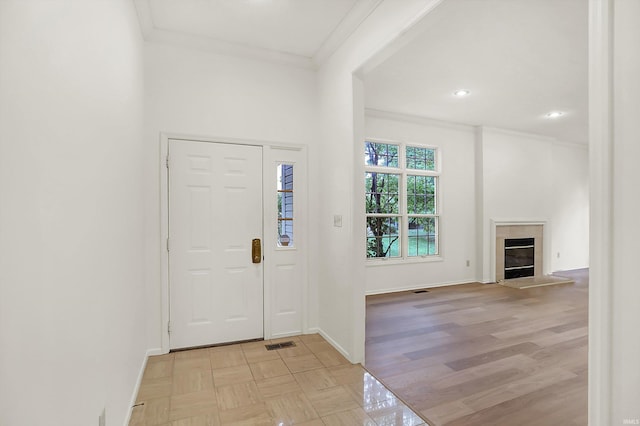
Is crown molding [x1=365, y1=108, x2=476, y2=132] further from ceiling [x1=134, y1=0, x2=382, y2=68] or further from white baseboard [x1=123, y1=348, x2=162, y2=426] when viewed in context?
white baseboard [x1=123, y1=348, x2=162, y2=426]

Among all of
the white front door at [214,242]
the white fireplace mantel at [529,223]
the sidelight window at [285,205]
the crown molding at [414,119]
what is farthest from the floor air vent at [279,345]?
the white fireplace mantel at [529,223]

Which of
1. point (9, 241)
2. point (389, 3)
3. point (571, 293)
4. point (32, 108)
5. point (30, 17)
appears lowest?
point (571, 293)

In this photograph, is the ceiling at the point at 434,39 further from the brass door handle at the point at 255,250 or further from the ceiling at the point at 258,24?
the brass door handle at the point at 255,250

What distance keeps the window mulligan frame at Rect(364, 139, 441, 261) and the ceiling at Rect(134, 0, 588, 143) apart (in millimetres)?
1158

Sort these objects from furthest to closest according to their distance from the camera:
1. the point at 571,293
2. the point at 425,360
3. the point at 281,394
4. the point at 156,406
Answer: the point at 571,293 < the point at 425,360 < the point at 281,394 < the point at 156,406

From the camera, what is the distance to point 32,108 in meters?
0.90

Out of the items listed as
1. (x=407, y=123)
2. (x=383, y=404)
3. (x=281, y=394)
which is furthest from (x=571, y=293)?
(x=281, y=394)

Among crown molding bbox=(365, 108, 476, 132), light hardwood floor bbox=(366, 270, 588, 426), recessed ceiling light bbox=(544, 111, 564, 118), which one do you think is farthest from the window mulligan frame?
recessed ceiling light bbox=(544, 111, 564, 118)

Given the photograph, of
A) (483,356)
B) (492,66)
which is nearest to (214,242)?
(483,356)

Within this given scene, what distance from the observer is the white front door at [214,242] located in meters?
3.09

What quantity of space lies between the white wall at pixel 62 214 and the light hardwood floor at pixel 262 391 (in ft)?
1.32

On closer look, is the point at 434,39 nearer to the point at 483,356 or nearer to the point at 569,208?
the point at 483,356

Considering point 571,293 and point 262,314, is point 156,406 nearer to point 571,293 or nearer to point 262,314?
point 262,314

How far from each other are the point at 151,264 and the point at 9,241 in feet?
7.75
